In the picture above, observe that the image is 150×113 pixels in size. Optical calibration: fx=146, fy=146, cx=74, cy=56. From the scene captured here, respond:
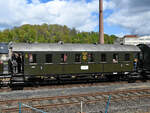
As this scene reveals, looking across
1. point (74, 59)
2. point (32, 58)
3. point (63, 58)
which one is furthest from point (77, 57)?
point (32, 58)

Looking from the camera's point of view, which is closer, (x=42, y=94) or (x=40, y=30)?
(x=42, y=94)

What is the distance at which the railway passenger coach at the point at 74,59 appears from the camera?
12.8 meters

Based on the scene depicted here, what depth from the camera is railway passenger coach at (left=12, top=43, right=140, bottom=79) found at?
12812 millimetres

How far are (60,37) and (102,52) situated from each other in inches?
2837

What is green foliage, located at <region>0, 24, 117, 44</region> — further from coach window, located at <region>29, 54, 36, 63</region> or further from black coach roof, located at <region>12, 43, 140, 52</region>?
coach window, located at <region>29, 54, 36, 63</region>

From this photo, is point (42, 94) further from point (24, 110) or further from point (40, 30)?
point (40, 30)

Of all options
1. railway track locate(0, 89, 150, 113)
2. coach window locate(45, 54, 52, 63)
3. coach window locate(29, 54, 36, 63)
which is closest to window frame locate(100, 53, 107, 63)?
railway track locate(0, 89, 150, 113)

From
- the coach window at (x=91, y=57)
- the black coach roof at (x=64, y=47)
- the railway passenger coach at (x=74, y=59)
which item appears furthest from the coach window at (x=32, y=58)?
the coach window at (x=91, y=57)

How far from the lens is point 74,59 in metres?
13.9

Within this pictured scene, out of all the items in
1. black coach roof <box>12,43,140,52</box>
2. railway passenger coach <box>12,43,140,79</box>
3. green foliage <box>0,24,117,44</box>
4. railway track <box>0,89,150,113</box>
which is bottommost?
railway track <box>0,89,150,113</box>

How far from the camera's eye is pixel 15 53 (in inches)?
509

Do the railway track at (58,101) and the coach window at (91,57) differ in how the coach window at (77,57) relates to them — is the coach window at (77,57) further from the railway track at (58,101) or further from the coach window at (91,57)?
the railway track at (58,101)

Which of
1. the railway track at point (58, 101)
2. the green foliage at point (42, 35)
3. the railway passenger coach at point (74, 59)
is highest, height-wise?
the green foliage at point (42, 35)

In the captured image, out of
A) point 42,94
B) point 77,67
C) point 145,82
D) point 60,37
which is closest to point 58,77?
point 77,67
